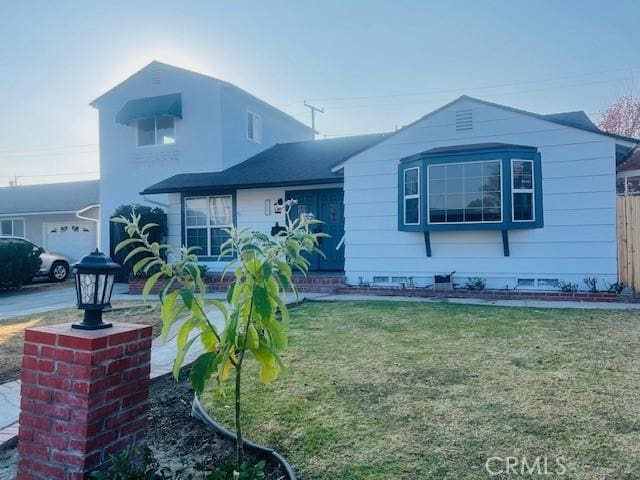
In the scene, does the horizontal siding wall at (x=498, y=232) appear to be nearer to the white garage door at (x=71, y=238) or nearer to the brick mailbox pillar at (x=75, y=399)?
the brick mailbox pillar at (x=75, y=399)

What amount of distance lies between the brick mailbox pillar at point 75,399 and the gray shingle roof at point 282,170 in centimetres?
877

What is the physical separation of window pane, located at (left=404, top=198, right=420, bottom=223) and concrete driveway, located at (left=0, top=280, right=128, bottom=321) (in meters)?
7.65

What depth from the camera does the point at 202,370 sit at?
2.13 m

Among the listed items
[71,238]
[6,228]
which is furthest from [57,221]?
[6,228]

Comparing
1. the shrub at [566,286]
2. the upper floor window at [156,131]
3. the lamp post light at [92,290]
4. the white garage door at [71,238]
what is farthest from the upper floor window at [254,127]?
the lamp post light at [92,290]

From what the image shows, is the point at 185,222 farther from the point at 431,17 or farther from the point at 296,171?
the point at 431,17

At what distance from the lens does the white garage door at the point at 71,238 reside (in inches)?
779

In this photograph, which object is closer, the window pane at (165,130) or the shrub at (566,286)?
the shrub at (566,286)

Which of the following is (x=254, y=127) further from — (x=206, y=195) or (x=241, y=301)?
(x=241, y=301)

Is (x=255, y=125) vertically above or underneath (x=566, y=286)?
above

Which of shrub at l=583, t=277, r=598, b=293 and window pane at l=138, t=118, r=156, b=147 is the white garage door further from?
shrub at l=583, t=277, r=598, b=293

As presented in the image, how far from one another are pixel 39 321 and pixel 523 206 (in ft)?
29.9

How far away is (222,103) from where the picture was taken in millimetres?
13617

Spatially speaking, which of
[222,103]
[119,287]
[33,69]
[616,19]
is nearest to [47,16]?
[33,69]
